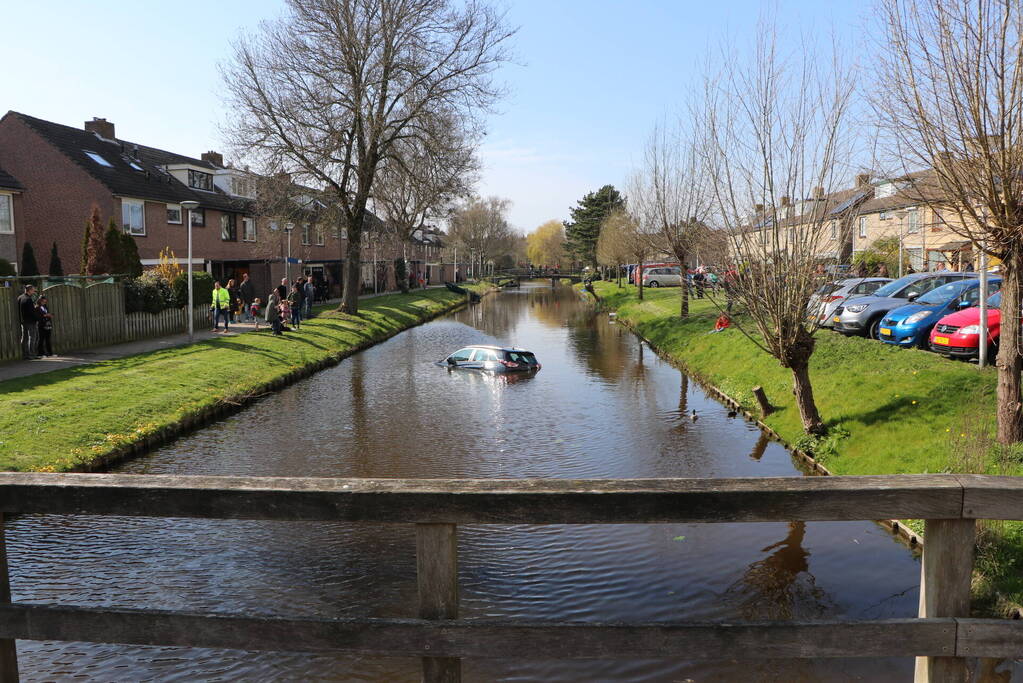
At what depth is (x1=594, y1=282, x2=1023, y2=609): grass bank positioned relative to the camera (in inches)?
338

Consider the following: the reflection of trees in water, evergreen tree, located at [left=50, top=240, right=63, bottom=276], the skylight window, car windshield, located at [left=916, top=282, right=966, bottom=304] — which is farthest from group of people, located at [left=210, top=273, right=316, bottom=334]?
the reflection of trees in water

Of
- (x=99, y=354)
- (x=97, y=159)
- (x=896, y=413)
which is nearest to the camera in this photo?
(x=896, y=413)

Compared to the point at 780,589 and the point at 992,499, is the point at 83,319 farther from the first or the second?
the point at 992,499

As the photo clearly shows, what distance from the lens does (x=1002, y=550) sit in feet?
27.8

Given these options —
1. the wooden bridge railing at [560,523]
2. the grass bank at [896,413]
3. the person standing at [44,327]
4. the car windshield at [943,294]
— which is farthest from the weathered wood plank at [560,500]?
the person standing at [44,327]

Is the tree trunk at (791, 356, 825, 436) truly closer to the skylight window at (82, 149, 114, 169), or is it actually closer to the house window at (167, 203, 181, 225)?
the house window at (167, 203, 181, 225)

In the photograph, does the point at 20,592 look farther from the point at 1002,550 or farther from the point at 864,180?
the point at 864,180

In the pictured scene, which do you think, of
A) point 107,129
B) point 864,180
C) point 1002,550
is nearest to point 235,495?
point 1002,550

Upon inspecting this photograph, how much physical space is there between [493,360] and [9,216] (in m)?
22.0

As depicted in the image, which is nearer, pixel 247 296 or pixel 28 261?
pixel 28 261

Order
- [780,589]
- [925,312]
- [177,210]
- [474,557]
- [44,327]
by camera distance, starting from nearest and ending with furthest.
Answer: [780,589]
[474,557]
[925,312]
[44,327]
[177,210]

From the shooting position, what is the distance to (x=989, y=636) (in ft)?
9.38

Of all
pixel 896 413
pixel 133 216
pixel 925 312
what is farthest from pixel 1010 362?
pixel 133 216

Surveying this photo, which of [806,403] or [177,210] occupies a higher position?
[177,210]
